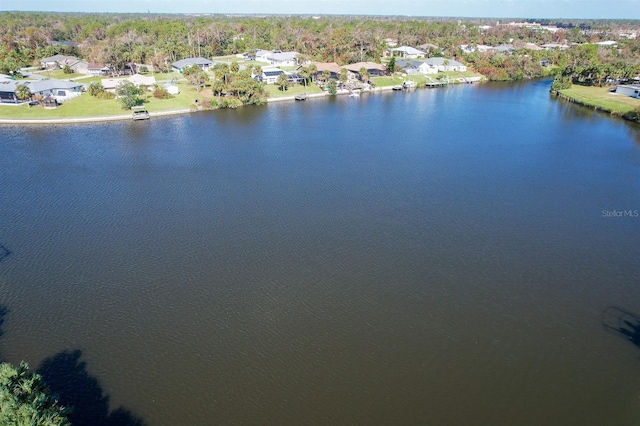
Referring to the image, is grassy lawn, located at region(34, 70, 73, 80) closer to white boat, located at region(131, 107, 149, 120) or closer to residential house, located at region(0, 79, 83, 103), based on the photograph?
residential house, located at region(0, 79, 83, 103)

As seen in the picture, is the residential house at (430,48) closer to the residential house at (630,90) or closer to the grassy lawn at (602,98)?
the grassy lawn at (602,98)

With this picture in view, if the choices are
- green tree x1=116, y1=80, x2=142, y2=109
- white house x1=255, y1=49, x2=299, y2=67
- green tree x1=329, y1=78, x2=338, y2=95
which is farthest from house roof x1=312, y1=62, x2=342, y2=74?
green tree x1=116, y1=80, x2=142, y2=109

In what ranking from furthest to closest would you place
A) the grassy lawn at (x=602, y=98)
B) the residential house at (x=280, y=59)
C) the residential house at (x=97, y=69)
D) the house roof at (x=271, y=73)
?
the residential house at (x=280, y=59)
the residential house at (x=97, y=69)
the house roof at (x=271, y=73)
the grassy lawn at (x=602, y=98)

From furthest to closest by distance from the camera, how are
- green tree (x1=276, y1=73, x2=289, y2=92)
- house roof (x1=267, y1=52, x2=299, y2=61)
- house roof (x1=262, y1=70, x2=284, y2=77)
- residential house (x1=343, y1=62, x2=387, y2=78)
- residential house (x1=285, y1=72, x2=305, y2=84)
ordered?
house roof (x1=267, y1=52, x2=299, y2=61)
residential house (x1=343, y1=62, x2=387, y2=78)
residential house (x1=285, y1=72, x2=305, y2=84)
house roof (x1=262, y1=70, x2=284, y2=77)
green tree (x1=276, y1=73, x2=289, y2=92)

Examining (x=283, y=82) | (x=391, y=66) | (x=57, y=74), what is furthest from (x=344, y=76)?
(x=57, y=74)

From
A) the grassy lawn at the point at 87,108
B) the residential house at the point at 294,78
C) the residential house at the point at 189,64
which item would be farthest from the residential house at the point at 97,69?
the residential house at the point at 294,78

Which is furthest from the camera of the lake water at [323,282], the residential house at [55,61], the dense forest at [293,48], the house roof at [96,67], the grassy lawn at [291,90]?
the residential house at [55,61]
